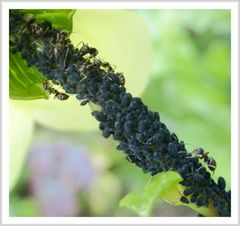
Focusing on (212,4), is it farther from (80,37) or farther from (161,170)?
(161,170)

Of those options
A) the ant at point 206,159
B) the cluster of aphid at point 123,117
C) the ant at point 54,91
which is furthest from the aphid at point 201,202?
the ant at point 54,91

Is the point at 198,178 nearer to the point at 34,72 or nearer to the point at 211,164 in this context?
the point at 211,164

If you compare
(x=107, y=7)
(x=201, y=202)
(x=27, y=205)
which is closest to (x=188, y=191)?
(x=201, y=202)

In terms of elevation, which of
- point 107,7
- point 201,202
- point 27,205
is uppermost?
point 107,7

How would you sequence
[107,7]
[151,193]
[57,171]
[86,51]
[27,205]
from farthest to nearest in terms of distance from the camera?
[57,171], [27,205], [107,7], [86,51], [151,193]

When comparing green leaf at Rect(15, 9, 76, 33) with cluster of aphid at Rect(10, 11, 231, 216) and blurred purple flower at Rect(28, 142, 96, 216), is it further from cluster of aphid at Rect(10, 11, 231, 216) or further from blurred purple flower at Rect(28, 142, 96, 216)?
blurred purple flower at Rect(28, 142, 96, 216)

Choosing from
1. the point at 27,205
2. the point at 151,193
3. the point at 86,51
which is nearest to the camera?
the point at 151,193
